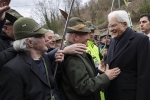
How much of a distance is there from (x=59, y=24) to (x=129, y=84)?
25207 mm

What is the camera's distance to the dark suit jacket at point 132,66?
8.45ft

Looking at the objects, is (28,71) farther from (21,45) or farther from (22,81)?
(21,45)

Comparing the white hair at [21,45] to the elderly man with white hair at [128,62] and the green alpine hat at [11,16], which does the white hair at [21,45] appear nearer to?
the green alpine hat at [11,16]

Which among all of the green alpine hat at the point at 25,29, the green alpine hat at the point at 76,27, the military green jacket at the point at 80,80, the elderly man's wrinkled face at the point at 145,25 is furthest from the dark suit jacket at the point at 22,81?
the elderly man's wrinkled face at the point at 145,25

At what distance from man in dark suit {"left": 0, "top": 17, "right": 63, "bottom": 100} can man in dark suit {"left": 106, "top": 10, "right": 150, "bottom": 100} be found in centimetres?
88

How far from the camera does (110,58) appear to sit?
2936 mm

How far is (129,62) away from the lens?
2639 mm

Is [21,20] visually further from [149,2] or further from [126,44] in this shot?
[149,2]

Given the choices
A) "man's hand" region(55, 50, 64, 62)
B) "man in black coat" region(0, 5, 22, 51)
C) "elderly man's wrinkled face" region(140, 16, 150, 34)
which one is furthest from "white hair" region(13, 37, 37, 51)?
"elderly man's wrinkled face" region(140, 16, 150, 34)

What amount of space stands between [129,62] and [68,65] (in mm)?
795

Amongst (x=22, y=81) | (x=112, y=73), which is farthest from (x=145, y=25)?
(x=22, y=81)

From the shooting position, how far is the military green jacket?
2.35 metres

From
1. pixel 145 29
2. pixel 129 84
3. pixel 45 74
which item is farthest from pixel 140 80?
pixel 145 29

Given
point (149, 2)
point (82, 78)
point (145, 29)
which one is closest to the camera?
point (82, 78)
